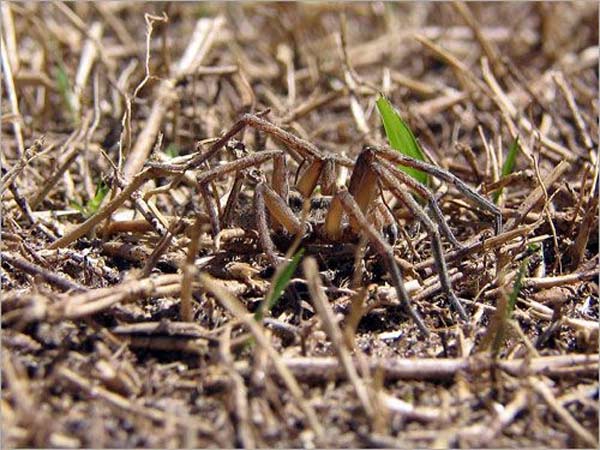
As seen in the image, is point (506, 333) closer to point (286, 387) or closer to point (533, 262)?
point (533, 262)

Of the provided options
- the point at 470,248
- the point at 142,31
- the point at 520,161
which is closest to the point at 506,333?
the point at 470,248

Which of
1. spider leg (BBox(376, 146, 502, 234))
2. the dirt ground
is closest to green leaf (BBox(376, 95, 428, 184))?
the dirt ground

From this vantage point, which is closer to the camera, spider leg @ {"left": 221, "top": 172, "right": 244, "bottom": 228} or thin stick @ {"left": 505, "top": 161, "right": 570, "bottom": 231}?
spider leg @ {"left": 221, "top": 172, "right": 244, "bottom": 228}

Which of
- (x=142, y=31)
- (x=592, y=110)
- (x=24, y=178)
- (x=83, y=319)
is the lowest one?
(x=83, y=319)

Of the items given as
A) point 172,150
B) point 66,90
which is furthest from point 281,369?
point 66,90

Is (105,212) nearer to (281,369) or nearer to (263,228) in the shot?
(263,228)

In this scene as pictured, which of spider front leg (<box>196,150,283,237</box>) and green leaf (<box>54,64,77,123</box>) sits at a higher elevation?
green leaf (<box>54,64,77,123</box>)

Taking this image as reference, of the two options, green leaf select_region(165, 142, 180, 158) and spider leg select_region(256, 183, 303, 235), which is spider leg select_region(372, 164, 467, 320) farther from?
green leaf select_region(165, 142, 180, 158)

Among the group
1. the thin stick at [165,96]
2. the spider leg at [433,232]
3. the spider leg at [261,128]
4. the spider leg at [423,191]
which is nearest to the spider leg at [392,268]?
the spider leg at [433,232]
